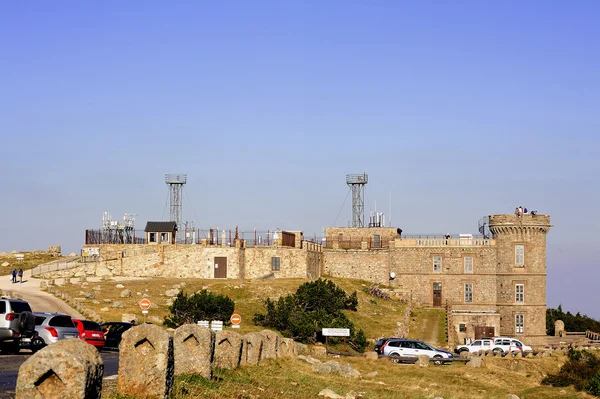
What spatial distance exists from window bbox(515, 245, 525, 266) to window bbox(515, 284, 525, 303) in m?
1.88

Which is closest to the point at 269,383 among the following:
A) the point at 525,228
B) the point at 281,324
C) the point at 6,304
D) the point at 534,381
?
the point at 6,304

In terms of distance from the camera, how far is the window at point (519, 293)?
7146 centimetres

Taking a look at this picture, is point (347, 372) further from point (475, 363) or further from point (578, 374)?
point (578, 374)

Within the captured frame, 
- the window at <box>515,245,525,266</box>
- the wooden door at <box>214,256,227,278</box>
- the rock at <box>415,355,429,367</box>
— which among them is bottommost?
the rock at <box>415,355,429,367</box>

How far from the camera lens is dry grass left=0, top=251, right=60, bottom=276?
79581 mm

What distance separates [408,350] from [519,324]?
30.5 m

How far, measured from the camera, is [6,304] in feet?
90.7

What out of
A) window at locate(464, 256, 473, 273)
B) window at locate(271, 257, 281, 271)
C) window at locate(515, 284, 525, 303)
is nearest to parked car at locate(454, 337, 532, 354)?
window at locate(515, 284, 525, 303)

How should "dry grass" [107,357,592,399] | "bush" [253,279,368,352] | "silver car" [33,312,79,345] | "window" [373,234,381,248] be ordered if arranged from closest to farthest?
"dry grass" [107,357,592,399] < "silver car" [33,312,79,345] < "bush" [253,279,368,352] < "window" [373,234,381,248]

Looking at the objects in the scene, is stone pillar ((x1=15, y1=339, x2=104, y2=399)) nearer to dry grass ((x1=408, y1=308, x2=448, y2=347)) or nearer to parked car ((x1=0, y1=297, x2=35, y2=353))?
parked car ((x1=0, y1=297, x2=35, y2=353))

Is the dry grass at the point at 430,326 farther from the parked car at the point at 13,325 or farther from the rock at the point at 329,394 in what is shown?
the rock at the point at 329,394

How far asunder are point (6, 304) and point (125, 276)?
45653 millimetres

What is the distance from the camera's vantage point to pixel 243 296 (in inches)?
2459

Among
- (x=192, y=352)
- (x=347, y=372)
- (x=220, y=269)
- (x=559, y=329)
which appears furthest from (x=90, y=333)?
(x=559, y=329)
